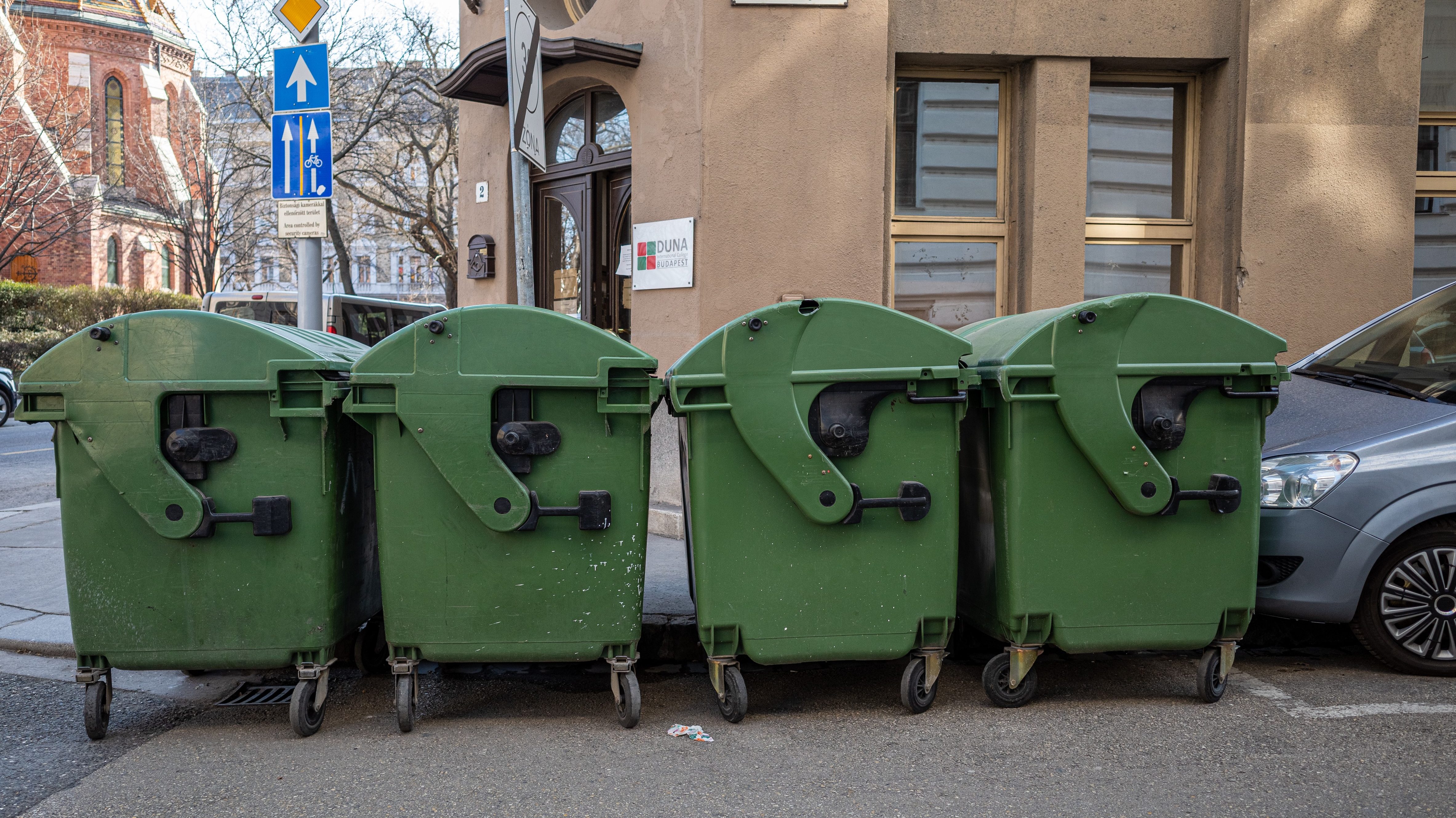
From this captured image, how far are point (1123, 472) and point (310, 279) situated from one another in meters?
4.72

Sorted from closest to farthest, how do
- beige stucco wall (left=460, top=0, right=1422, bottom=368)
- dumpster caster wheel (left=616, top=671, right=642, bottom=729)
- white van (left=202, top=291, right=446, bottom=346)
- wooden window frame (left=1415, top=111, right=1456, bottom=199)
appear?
dumpster caster wheel (left=616, top=671, right=642, bottom=729) → beige stucco wall (left=460, top=0, right=1422, bottom=368) → wooden window frame (left=1415, top=111, right=1456, bottom=199) → white van (left=202, top=291, right=446, bottom=346)

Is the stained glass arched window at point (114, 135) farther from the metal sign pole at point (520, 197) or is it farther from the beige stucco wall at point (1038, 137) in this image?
the metal sign pole at point (520, 197)

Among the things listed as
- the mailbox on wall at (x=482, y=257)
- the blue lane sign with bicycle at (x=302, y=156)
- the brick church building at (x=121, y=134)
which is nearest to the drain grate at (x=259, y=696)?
the blue lane sign with bicycle at (x=302, y=156)

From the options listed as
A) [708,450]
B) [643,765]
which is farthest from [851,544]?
[643,765]

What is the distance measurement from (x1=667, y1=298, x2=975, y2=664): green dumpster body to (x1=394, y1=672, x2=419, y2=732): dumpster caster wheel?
1102 mm

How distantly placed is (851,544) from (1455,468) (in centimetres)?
254

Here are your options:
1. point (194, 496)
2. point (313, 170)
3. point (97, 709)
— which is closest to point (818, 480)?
point (194, 496)

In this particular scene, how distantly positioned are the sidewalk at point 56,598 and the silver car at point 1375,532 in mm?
2554

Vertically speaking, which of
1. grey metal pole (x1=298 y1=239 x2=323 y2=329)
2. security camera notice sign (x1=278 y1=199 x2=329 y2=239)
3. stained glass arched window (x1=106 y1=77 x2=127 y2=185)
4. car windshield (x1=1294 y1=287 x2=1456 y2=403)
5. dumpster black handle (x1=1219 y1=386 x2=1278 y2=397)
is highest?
stained glass arched window (x1=106 y1=77 x2=127 y2=185)

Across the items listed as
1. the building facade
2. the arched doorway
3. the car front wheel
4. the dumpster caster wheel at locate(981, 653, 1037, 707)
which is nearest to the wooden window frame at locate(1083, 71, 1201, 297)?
the building facade

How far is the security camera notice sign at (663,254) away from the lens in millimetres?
7457

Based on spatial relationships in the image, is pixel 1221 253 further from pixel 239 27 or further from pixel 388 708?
pixel 239 27

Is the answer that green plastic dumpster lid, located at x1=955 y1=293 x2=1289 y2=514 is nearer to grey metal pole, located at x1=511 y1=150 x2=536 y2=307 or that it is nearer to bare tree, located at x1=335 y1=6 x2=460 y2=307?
grey metal pole, located at x1=511 y1=150 x2=536 y2=307

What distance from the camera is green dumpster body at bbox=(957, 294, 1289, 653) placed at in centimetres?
390
